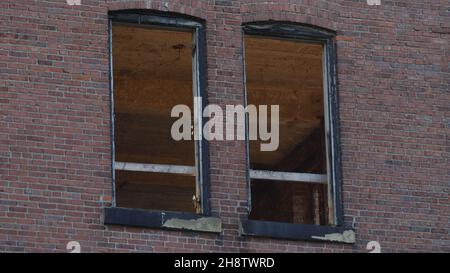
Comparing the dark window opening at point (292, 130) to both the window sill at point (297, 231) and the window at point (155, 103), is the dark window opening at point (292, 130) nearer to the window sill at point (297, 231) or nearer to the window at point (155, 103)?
the window sill at point (297, 231)

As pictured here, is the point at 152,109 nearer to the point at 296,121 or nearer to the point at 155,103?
the point at 155,103

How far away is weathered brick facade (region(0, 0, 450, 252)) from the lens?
21078 mm

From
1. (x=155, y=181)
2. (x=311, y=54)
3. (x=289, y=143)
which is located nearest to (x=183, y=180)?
(x=155, y=181)

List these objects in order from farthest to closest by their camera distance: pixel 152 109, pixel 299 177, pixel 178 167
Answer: pixel 152 109, pixel 299 177, pixel 178 167

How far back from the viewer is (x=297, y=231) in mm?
21734

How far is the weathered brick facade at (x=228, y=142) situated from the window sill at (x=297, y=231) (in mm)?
83

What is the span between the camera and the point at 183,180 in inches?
1192

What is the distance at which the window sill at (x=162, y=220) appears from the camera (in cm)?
2116

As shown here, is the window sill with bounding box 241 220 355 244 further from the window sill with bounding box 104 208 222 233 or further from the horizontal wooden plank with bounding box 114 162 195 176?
the horizontal wooden plank with bounding box 114 162 195 176

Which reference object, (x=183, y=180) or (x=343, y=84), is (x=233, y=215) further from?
(x=183, y=180)

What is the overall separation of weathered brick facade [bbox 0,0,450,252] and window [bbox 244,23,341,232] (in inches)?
6.6

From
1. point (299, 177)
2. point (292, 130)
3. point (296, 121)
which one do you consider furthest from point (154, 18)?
point (292, 130)

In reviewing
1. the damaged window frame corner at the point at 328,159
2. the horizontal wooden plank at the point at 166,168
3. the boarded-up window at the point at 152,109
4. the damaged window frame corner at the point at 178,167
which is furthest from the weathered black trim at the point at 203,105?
the damaged window frame corner at the point at 328,159

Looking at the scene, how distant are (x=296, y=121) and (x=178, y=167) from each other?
398 cm
